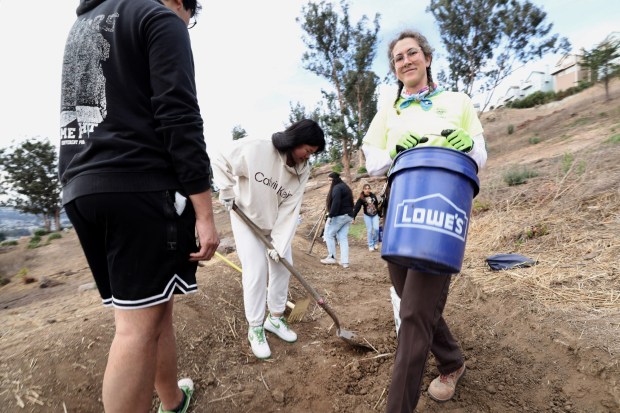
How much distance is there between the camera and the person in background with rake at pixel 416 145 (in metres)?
1.39

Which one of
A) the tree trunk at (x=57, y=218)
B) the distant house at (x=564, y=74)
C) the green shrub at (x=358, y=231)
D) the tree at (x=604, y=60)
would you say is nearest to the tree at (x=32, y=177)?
the tree trunk at (x=57, y=218)

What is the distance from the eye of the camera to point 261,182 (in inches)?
93.7

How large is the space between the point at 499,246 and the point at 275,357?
3341mm

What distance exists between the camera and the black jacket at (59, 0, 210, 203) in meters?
1.13

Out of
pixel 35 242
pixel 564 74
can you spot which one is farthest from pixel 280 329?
pixel 564 74

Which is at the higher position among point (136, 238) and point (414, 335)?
point (136, 238)

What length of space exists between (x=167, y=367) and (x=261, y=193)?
1255mm

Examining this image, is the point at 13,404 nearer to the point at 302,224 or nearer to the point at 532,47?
the point at 302,224

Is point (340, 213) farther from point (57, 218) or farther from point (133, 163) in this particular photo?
point (57, 218)

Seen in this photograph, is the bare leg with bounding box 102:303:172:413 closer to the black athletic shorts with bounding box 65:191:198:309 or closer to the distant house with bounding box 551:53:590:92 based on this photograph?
the black athletic shorts with bounding box 65:191:198:309

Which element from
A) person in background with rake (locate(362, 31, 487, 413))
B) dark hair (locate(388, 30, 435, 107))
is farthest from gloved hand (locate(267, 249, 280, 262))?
dark hair (locate(388, 30, 435, 107))

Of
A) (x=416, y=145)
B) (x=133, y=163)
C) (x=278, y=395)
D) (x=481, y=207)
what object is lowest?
(x=278, y=395)

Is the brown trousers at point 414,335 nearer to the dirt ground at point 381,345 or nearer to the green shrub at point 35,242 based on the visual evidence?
the dirt ground at point 381,345

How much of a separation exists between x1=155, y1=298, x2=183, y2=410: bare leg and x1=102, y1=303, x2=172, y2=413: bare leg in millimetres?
184
